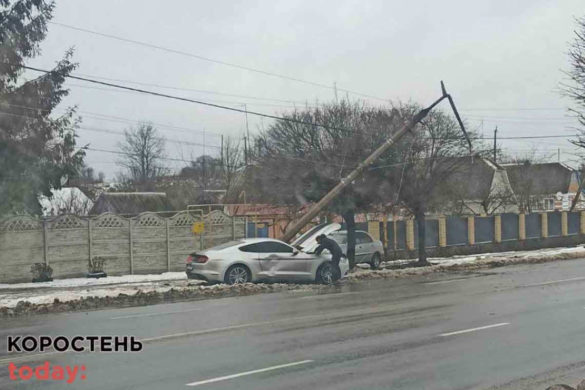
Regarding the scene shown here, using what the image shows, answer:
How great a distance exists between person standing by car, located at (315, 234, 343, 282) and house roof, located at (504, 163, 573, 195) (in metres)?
35.5

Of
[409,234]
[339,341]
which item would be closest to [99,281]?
[339,341]

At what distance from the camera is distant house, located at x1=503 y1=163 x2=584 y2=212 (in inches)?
2146

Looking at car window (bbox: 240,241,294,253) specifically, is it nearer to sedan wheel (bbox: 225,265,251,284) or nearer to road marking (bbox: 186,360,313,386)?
sedan wheel (bbox: 225,265,251,284)

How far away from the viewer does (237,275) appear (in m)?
21.0

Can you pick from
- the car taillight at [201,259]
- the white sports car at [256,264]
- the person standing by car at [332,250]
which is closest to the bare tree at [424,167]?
the person standing by car at [332,250]

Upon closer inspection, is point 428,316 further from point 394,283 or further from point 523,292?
point 394,283

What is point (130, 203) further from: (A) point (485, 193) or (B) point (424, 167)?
(B) point (424, 167)

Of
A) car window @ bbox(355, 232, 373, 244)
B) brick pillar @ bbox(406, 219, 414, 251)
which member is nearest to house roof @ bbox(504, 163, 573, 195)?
brick pillar @ bbox(406, 219, 414, 251)

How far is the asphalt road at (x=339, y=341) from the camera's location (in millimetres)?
8219

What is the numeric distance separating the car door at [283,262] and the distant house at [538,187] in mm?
32443

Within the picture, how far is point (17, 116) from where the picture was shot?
24.5 metres

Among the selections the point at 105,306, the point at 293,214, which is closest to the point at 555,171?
the point at 293,214

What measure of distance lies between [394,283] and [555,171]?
55974 mm

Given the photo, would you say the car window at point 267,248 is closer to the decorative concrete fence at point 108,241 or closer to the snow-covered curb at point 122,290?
the snow-covered curb at point 122,290
